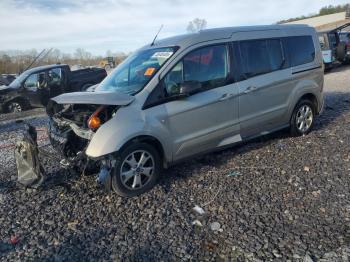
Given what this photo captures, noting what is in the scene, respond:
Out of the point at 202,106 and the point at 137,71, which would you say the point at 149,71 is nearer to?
the point at 137,71

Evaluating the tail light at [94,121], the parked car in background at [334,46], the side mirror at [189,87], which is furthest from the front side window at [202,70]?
the parked car in background at [334,46]

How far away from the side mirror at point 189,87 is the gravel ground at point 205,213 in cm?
121

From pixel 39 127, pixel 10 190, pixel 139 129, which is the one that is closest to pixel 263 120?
pixel 139 129

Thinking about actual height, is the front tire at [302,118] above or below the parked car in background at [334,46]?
below

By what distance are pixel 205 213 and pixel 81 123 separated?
205cm

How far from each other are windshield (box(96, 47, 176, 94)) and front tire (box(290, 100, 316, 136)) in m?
2.87

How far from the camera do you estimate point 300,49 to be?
6.47m

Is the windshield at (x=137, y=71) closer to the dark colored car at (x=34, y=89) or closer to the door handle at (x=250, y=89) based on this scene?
the door handle at (x=250, y=89)

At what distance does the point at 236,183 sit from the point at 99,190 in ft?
6.08

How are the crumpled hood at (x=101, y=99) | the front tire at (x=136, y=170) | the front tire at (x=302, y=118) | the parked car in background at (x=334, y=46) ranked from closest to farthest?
the crumpled hood at (x=101, y=99) < the front tire at (x=136, y=170) < the front tire at (x=302, y=118) < the parked car in background at (x=334, y=46)

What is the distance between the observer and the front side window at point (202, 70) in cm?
475

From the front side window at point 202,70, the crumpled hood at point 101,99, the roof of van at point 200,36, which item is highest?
the roof of van at point 200,36

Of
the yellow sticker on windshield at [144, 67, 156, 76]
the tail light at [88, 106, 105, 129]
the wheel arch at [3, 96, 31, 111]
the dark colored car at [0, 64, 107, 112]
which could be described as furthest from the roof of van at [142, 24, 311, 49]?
the wheel arch at [3, 96, 31, 111]

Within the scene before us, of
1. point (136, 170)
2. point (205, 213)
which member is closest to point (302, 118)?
point (205, 213)
